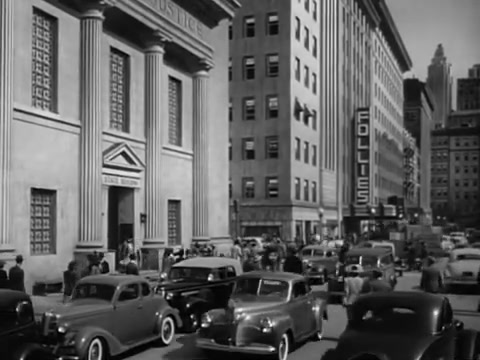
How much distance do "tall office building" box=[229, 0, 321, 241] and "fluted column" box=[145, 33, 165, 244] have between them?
21215 mm

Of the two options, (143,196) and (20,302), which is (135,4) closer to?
(143,196)

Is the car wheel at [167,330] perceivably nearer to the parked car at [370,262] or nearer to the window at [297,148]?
the parked car at [370,262]

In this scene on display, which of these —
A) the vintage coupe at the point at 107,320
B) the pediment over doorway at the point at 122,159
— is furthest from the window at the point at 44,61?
the vintage coupe at the point at 107,320

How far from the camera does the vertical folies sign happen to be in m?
71.0

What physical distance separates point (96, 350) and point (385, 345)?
5.30 meters

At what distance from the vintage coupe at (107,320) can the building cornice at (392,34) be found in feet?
246

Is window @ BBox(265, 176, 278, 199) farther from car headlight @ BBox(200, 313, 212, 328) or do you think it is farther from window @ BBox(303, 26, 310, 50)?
car headlight @ BBox(200, 313, 212, 328)

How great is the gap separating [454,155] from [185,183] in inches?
2713

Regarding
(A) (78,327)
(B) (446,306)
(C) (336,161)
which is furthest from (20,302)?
(C) (336,161)

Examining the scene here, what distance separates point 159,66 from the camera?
30047 mm

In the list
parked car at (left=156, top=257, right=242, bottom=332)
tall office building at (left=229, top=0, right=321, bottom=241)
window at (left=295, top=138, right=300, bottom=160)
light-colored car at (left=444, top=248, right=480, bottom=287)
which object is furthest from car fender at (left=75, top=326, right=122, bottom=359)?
window at (left=295, top=138, right=300, bottom=160)

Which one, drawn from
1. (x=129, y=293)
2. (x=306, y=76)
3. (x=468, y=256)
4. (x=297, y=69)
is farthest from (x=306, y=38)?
(x=129, y=293)

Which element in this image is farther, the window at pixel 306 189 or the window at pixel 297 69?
the window at pixel 306 189

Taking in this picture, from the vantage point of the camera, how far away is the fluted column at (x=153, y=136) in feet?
97.0
